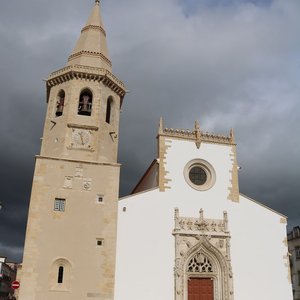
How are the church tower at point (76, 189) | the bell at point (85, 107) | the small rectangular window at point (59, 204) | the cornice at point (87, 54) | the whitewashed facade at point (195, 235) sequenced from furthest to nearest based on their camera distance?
1. the cornice at point (87, 54)
2. the bell at point (85, 107)
3. the whitewashed facade at point (195, 235)
4. the small rectangular window at point (59, 204)
5. the church tower at point (76, 189)

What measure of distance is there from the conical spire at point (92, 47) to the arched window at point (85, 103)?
2.09 metres

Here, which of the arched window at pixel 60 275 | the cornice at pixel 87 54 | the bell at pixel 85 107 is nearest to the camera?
the arched window at pixel 60 275

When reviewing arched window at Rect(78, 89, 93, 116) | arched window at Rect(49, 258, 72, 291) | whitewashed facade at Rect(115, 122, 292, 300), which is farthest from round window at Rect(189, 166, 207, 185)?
arched window at Rect(49, 258, 72, 291)

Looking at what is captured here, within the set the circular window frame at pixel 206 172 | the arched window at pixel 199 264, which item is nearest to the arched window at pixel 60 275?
the arched window at pixel 199 264

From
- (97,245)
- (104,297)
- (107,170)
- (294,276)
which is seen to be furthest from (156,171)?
(294,276)

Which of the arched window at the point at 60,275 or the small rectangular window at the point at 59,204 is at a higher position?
the small rectangular window at the point at 59,204

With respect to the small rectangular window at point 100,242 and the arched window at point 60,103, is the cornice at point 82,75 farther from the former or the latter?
the small rectangular window at point 100,242

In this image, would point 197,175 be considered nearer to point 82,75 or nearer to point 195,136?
point 195,136

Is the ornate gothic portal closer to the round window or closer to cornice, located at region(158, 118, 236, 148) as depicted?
the round window

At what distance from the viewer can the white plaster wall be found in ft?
60.7

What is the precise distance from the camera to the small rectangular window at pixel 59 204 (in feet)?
59.9

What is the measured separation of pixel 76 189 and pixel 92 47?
31.5ft

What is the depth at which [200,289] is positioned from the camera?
19.6m

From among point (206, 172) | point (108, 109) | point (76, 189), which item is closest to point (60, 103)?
point (108, 109)
